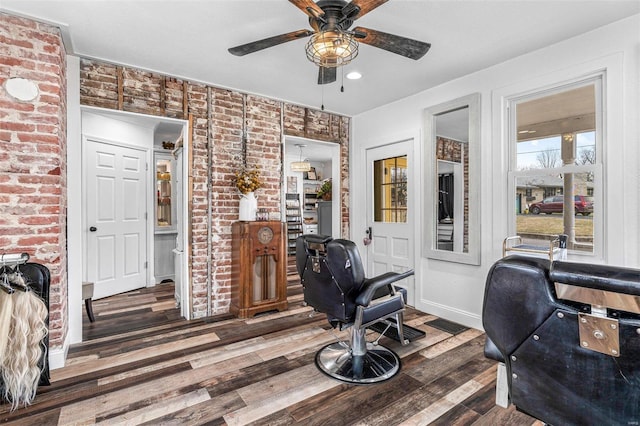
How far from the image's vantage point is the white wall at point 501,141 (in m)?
2.45

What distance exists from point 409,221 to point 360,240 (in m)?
0.95

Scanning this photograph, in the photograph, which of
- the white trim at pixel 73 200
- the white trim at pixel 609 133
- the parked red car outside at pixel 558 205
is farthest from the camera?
the white trim at pixel 73 200

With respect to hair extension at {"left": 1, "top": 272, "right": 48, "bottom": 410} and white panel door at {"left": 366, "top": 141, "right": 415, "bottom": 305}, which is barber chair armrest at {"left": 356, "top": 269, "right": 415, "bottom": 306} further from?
hair extension at {"left": 1, "top": 272, "right": 48, "bottom": 410}

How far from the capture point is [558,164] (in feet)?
9.47

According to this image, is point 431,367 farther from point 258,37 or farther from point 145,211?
point 145,211

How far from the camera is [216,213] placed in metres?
3.84

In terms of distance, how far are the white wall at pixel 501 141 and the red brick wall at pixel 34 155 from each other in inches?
141

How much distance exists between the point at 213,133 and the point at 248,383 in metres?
2.73

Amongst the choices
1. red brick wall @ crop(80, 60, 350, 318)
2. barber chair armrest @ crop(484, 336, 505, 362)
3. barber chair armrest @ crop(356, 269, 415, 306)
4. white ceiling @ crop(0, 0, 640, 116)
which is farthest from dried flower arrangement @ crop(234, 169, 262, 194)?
barber chair armrest @ crop(484, 336, 505, 362)

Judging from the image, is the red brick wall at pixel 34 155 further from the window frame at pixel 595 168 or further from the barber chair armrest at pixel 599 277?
the window frame at pixel 595 168

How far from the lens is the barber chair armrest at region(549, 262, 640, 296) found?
33.5 inches

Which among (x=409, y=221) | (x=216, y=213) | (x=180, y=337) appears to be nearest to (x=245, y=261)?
(x=216, y=213)

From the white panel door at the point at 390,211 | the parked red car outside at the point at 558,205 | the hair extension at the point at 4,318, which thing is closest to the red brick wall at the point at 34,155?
the hair extension at the point at 4,318

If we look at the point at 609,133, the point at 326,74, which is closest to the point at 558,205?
the point at 609,133
